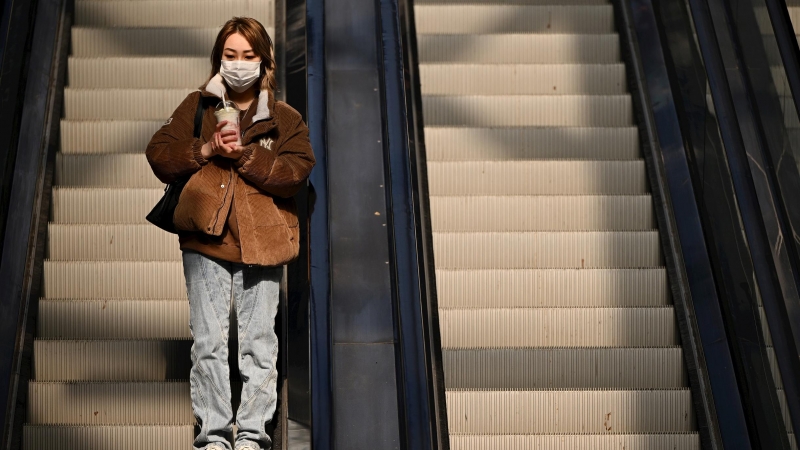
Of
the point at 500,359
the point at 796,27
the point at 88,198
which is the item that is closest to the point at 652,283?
the point at 500,359

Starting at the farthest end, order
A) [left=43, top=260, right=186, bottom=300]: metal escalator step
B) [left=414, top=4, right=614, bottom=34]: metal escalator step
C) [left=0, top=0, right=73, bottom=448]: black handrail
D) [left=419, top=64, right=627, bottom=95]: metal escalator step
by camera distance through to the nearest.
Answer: [left=414, top=4, right=614, bottom=34]: metal escalator step < [left=419, top=64, right=627, bottom=95]: metal escalator step < [left=43, top=260, right=186, bottom=300]: metal escalator step < [left=0, top=0, right=73, bottom=448]: black handrail

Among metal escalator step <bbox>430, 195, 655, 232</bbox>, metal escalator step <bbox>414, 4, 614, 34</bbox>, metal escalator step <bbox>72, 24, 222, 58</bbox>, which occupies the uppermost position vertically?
metal escalator step <bbox>414, 4, 614, 34</bbox>

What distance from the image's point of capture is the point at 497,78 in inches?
298

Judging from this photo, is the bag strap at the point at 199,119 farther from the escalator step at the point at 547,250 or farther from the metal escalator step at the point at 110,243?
the escalator step at the point at 547,250

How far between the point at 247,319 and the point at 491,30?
3769 millimetres

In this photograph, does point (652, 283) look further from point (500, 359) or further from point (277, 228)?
point (277, 228)

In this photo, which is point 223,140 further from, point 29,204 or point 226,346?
point 29,204

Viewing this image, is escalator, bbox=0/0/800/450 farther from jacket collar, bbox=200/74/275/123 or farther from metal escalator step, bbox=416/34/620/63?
jacket collar, bbox=200/74/275/123

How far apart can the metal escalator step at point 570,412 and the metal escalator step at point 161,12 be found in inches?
129

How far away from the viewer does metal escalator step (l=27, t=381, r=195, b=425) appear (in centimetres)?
545

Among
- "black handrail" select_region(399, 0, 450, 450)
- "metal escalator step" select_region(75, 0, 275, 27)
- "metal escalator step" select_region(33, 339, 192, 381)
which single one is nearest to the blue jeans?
"black handrail" select_region(399, 0, 450, 450)

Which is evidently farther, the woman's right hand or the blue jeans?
the blue jeans

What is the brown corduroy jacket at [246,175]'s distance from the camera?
4.75 meters

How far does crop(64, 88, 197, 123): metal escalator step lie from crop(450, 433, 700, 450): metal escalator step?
2.74m
